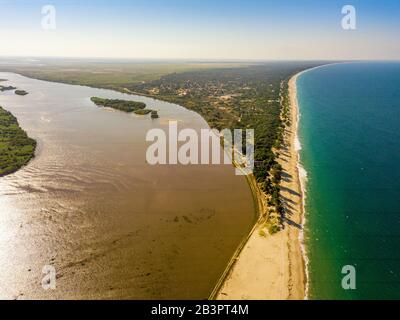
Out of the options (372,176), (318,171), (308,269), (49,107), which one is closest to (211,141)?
(318,171)

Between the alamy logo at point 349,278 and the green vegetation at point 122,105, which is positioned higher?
the green vegetation at point 122,105

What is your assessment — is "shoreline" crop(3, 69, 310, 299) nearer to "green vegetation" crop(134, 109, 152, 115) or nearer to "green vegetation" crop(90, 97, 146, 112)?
"green vegetation" crop(134, 109, 152, 115)

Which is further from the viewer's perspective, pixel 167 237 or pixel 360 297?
pixel 167 237

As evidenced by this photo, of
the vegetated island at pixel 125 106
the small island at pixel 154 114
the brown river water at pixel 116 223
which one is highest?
the vegetated island at pixel 125 106

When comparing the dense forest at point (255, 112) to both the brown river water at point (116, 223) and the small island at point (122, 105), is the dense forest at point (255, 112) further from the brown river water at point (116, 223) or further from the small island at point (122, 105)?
the small island at point (122, 105)

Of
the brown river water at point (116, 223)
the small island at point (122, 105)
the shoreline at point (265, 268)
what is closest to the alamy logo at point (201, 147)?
the brown river water at point (116, 223)

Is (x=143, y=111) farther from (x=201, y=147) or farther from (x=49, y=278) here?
(x=49, y=278)

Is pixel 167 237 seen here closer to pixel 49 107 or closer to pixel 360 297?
pixel 360 297
